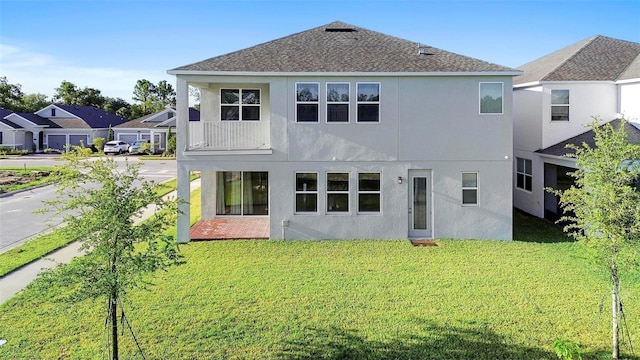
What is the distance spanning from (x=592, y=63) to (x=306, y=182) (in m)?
14.0

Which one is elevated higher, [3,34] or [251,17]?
[251,17]

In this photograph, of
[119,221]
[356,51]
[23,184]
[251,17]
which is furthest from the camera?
[23,184]

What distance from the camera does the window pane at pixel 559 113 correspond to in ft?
58.8

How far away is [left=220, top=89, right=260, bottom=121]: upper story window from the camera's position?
1712 centimetres

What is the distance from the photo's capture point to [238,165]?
49.7ft

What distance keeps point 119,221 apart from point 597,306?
933cm

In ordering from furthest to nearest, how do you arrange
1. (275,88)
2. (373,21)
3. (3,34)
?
1. (373,21)
2. (275,88)
3. (3,34)

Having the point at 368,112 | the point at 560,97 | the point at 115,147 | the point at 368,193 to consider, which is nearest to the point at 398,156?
the point at 368,193

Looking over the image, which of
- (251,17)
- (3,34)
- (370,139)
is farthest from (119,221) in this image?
(251,17)

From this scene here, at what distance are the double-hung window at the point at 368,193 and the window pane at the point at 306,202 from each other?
64.3 inches

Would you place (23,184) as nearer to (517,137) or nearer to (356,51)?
(356,51)

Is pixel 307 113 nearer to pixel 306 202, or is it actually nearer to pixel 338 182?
pixel 338 182

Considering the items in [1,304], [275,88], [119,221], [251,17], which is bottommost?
[1,304]

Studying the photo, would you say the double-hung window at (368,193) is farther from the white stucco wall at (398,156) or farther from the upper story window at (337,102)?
the upper story window at (337,102)
